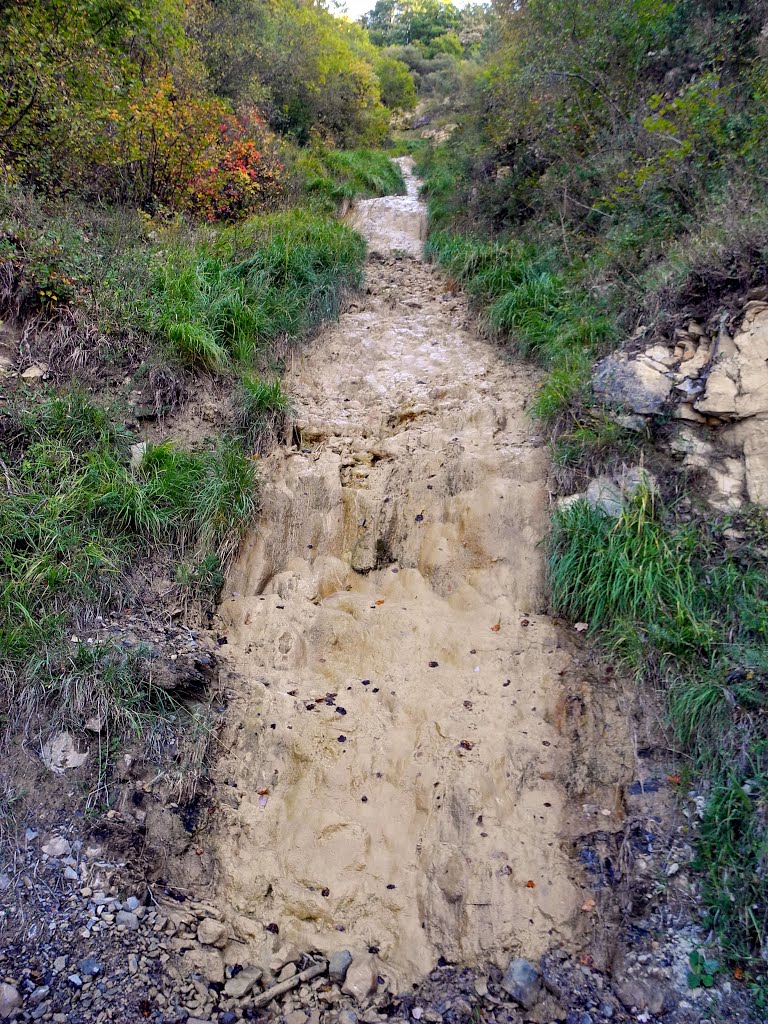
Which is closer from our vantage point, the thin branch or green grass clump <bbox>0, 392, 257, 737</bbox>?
green grass clump <bbox>0, 392, 257, 737</bbox>

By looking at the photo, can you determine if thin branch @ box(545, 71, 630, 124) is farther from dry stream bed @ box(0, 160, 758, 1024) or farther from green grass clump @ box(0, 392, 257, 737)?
green grass clump @ box(0, 392, 257, 737)

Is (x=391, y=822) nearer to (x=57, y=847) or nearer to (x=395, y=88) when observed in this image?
(x=57, y=847)

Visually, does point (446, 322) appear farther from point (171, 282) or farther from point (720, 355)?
point (720, 355)

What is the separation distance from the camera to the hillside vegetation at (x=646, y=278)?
295 cm

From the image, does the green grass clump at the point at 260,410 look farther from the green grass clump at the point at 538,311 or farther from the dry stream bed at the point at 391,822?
the green grass clump at the point at 538,311

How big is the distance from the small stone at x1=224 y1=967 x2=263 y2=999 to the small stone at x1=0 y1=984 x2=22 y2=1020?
784mm

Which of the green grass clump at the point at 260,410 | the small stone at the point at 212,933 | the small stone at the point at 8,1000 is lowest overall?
the small stone at the point at 212,933

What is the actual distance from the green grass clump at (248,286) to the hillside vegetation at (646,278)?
55.7 inches

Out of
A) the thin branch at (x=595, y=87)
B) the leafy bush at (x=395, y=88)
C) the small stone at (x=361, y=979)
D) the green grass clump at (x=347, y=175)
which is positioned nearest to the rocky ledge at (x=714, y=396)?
the small stone at (x=361, y=979)

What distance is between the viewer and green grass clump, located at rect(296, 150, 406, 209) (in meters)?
9.39

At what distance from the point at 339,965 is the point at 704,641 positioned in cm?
223

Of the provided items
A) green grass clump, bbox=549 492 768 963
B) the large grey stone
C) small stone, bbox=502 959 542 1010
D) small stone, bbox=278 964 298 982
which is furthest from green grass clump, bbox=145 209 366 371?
small stone, bbox=502 959 542 1010

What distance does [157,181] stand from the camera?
6723 mm

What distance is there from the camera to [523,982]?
2.69 m
